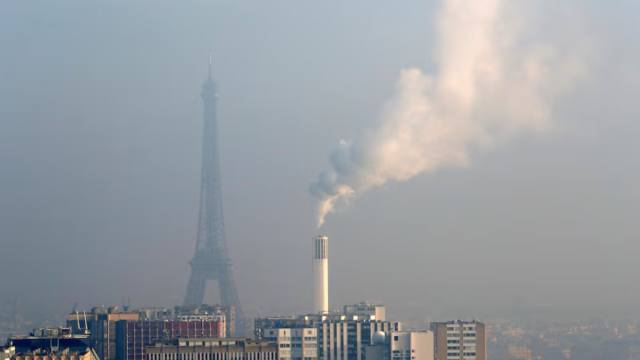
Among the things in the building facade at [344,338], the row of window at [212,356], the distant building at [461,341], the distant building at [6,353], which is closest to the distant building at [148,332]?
the building facade at [344,338]

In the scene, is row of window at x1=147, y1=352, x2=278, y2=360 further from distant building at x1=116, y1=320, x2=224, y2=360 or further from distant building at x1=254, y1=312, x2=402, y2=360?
distant building at x1=116, y1=320, x2=224, y2=360

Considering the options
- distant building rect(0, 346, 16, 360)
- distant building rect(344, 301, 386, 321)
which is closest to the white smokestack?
distant building rect(344, 301, 386, 321)

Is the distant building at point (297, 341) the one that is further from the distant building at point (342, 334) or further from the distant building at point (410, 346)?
the distant building at point (410, 346)

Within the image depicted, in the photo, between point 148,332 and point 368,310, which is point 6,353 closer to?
point 148,332

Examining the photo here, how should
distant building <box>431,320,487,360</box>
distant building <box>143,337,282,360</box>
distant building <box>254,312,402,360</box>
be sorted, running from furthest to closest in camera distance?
distant building <box>254,312,402,360</box> → distant building <box>431,320,487,360</box> → distant building <box>143,337,282,360</box>

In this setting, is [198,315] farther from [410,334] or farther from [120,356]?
[410,334]

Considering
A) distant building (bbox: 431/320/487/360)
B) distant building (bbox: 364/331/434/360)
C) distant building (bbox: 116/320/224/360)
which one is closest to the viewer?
distant building (bbox: 364/331/434/360)

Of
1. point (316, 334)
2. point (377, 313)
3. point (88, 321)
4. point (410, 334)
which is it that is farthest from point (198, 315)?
point (410, 334)
